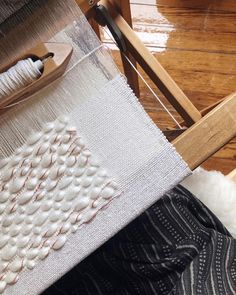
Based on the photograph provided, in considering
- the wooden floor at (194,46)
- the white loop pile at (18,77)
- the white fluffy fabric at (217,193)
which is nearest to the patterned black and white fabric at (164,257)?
the white fluffy fabric at (217,193)

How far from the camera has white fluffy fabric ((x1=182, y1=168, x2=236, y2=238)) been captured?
0.78 metres

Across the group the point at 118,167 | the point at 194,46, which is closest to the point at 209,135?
the point at 118,167

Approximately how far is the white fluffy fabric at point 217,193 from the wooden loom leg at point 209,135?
22cm

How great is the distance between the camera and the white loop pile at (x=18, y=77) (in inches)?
22.1

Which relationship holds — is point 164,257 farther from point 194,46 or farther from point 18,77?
point 194,46

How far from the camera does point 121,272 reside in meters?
0.74

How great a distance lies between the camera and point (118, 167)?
580mm

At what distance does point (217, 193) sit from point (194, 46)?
63cm

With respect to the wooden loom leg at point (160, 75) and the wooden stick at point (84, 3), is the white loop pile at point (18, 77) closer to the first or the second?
the wooden stick at point (84, 3)

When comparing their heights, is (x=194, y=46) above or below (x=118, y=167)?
below

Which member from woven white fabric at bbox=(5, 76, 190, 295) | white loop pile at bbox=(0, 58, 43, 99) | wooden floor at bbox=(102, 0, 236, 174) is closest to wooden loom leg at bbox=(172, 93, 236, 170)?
woven white fabric at bbox=(5, 76, 190, 295)

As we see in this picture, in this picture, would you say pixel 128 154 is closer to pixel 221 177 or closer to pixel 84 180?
pixel 84 180

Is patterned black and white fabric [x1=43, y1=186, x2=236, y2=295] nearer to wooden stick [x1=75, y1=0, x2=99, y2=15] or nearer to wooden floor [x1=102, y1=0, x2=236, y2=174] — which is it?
wooden stick [x1=75, y1=0, x2=99, y2=15]

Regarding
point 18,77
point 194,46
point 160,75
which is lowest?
point 194,46
